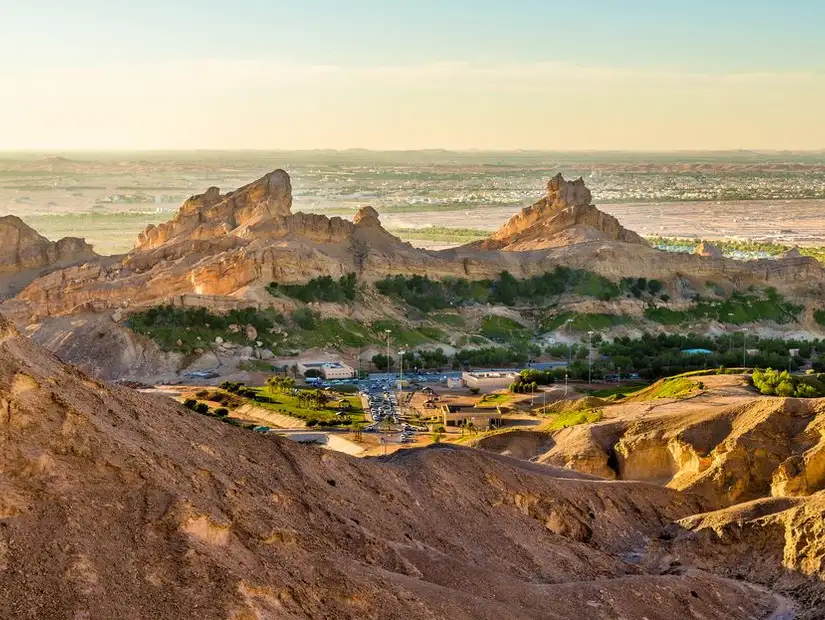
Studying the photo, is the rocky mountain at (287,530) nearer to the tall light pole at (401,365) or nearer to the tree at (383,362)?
the tall light pole at (401,365)

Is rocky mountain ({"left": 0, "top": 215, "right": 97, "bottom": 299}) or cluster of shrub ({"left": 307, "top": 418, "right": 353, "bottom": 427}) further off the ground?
rocky mountain ({"left": 0, "top": 215, "right": 97, "bottom": 299})

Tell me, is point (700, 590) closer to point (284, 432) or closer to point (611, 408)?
point (611, 408)

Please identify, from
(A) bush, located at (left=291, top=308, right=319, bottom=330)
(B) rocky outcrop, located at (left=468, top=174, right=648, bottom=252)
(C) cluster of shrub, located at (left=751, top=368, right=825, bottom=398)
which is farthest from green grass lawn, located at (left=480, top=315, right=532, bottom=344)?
(C) cluster of shrub, located at (left=751, top=368, right=825, bottom=398)

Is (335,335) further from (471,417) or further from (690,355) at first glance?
(690,355)

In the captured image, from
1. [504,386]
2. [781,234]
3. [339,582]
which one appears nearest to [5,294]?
[504,386]

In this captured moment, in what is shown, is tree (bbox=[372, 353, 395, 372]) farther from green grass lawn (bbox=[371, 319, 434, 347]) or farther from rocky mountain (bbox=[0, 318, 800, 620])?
rocky mountain (bbox=[0, 318, 800, 620])
